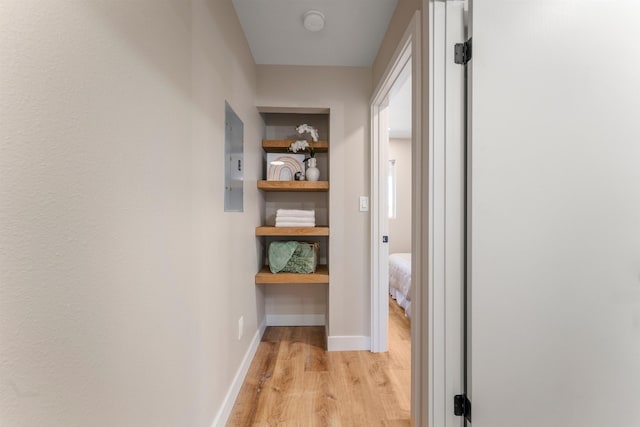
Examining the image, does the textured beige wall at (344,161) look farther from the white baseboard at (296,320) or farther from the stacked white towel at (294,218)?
the white baseboard at (296,320)

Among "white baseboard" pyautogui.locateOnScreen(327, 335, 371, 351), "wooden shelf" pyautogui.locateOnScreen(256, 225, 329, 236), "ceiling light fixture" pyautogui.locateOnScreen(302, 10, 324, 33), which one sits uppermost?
"ceiling light fixture" pyautogui.locateOnScreen(302, 10, 324, 33)

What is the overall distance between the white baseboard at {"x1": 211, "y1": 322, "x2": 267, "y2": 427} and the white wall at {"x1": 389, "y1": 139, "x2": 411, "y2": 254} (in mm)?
3093

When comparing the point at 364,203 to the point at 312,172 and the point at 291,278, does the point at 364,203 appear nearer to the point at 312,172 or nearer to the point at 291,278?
the point at 312,172

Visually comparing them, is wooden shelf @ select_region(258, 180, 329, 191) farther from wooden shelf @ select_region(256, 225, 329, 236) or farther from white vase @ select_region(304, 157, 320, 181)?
wooden shelf @ select_region(256, 225, 329, 236)

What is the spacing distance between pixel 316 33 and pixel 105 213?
5.96 feet

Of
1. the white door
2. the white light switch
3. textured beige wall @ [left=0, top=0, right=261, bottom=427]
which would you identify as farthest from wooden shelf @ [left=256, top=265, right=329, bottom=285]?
the white door

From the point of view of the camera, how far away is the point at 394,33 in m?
1.67

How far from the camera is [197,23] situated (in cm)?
116

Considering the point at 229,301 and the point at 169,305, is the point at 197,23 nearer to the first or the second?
the point at 169,305

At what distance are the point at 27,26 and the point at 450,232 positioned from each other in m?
1.27

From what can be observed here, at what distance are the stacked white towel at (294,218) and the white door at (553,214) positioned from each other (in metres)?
1.59

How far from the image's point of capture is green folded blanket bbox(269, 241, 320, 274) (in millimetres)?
2367

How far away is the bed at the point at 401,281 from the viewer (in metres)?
2.94

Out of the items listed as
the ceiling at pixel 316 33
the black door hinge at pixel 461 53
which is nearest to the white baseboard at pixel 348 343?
the black door hinge at pixel 461 53
